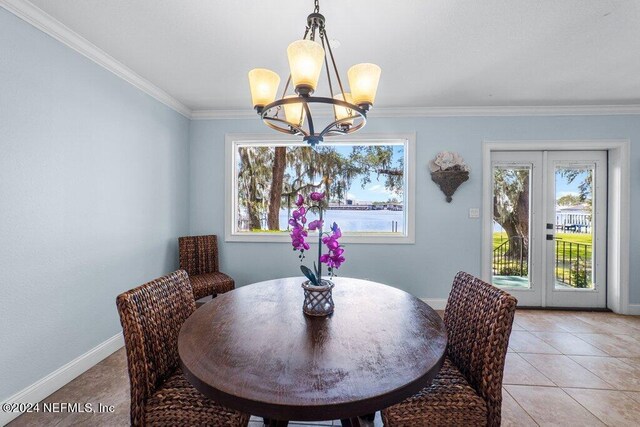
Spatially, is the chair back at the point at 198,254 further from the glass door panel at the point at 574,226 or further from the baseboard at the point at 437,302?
the glass door panel at the point at 574,226

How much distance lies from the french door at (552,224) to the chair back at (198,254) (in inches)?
134

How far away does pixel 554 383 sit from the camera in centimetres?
205

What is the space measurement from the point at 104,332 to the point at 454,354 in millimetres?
2637

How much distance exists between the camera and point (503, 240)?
3586 mm

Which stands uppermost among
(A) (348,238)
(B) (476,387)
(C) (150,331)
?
(A) (348,238)

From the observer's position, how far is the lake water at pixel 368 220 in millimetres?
3654

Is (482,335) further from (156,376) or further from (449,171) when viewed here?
(449,171)

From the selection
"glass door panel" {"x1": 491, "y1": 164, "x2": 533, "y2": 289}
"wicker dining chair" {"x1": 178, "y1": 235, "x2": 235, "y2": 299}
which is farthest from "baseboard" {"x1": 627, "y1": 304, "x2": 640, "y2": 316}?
"wicker dining chair" {"x1": 178, "y1": 235, "x2": 235, "y2": 299}

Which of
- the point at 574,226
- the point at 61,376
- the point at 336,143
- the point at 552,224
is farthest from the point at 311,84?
the point at 574,226

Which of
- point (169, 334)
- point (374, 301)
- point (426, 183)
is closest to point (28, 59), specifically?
point (169, 334)

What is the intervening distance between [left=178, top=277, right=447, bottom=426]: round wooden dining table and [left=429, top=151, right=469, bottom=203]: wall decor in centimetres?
226

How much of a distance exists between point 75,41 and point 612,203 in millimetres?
5534

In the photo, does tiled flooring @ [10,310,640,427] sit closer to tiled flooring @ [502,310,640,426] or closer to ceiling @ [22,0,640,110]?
tiled flooring @ [502,310,640,426]

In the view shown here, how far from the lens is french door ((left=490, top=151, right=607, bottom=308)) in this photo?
3520 millimetres
